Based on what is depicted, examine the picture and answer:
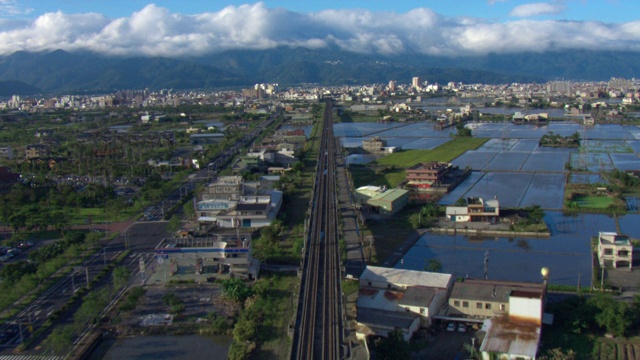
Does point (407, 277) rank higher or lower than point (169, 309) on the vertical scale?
higher

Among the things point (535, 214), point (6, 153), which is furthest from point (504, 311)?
point (6, 153)

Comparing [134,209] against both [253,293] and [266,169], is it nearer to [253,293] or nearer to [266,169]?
[266,169]

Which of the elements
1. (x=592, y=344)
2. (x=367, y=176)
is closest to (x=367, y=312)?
(x=592, y=344)

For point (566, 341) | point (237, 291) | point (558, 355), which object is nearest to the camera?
point (558, 355)

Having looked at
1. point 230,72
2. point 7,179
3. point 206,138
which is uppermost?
point 230,72

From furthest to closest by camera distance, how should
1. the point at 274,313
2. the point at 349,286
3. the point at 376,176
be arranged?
the point at 376,176 → the point at 349,286 → the point at 274,313

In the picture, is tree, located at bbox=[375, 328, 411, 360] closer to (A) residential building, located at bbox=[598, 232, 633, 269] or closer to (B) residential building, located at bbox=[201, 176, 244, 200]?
(A) residential building, located at bbox=[598, 232, 633, 269]

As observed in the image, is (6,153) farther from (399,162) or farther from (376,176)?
(399,162)
